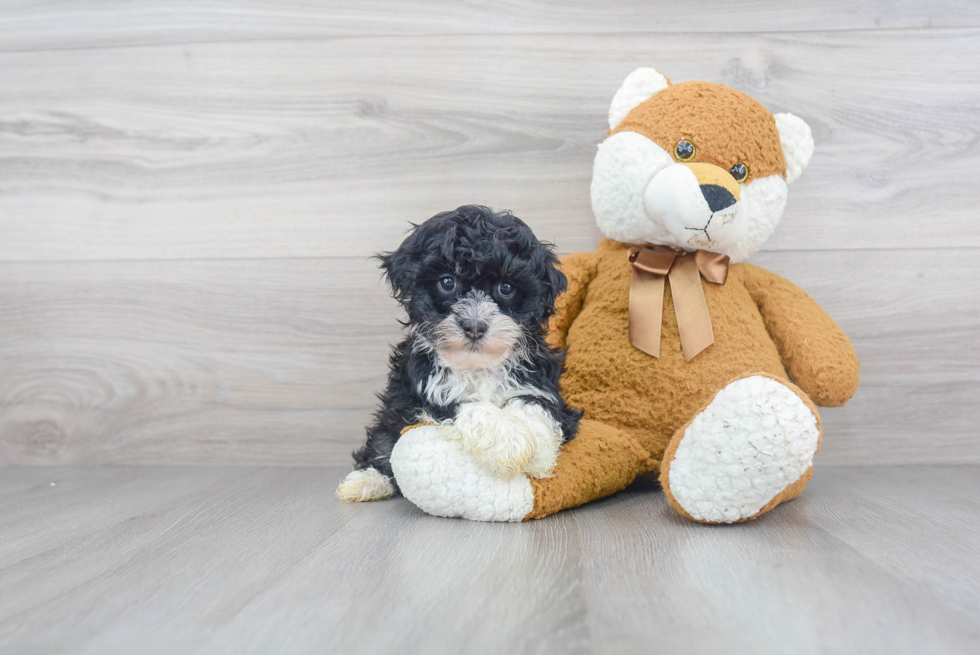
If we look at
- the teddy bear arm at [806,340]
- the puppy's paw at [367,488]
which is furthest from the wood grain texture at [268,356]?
the puppy's paw at [367,488]

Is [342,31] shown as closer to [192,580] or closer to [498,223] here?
[498,223]

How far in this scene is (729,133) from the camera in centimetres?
106

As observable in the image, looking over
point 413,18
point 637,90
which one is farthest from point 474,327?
point 413,18

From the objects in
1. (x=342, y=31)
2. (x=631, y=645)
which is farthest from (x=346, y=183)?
(x=631, y=645)

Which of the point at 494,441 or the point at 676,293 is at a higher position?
the point at 676,293

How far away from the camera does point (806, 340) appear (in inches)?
43.6

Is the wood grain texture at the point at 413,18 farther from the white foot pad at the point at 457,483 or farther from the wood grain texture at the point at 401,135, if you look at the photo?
the white foot pad at the point at 457,483

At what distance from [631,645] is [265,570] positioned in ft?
1.37

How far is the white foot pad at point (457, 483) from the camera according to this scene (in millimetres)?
923

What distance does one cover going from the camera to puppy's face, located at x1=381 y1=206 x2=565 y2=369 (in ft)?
2.97

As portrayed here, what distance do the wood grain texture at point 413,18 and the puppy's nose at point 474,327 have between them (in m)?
0.77

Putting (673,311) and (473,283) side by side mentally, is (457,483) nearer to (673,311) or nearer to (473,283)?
(473,283)

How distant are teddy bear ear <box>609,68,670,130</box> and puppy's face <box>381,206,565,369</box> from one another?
13.6 inches

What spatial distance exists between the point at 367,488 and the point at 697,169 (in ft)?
2.26
